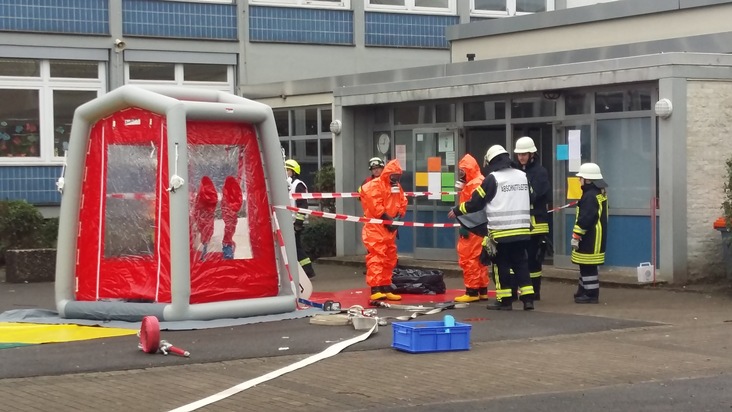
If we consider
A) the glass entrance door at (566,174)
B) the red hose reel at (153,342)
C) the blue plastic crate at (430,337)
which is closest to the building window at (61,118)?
the glass entrance door at (566,174)

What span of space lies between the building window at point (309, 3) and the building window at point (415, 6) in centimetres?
63

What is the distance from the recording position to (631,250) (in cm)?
1664

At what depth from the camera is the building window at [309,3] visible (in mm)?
27767

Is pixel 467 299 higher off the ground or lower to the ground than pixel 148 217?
lower

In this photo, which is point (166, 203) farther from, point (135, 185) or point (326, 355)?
point (326, 355)

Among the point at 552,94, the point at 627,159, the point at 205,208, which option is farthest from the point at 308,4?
the point at 205,208

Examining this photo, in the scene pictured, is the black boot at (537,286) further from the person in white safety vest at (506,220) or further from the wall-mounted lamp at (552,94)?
the wall-mounted lamp at (552,94)

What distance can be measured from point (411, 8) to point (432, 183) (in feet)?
35.2

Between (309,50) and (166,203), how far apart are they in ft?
53.0

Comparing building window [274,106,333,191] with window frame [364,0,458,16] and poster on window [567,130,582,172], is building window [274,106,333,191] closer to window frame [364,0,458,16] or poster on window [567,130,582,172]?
window frame [364,0,458,16]

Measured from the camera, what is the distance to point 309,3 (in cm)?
2825

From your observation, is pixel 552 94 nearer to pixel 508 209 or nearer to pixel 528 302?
pixel 508 209

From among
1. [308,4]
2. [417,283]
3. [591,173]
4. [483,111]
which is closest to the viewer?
[591,173]

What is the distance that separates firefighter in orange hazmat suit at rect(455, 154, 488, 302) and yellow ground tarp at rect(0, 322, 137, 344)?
14.4 feet
